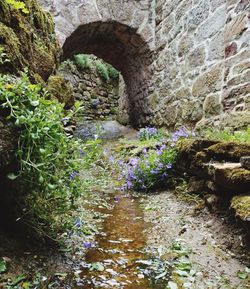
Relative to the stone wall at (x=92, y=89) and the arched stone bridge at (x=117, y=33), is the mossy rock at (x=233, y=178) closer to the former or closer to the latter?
the arched stone bridge at (x=117, y=33)

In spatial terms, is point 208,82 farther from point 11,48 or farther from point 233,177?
point 11,48

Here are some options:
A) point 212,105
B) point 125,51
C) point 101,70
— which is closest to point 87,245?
point 212,105

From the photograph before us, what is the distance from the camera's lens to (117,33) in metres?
5.72

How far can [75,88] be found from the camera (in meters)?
10.2

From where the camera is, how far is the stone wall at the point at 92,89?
33.4ft

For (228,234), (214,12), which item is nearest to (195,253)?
(228,234)

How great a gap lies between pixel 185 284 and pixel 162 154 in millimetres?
1765

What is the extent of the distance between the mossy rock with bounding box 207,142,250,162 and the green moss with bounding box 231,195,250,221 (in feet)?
1.19

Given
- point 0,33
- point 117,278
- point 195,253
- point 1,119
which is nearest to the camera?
point 1,119

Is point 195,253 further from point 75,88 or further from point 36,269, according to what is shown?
point 75,88

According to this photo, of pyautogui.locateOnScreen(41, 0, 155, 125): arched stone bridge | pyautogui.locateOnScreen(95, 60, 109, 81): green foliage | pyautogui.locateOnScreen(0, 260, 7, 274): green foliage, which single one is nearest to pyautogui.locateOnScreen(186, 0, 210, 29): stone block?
pyautogui.locateOnScreen(41, 0, 155, 125): arched stone bridge

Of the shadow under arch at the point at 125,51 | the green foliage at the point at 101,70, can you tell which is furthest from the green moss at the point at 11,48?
the green foliage at the point at 101,70

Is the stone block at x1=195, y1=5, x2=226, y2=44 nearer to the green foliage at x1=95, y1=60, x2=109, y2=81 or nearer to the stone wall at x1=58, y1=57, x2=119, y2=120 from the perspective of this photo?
the stone wall at x1=58, y1=57, x2=119, y2=120

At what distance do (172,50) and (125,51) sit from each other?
1.62 metres
